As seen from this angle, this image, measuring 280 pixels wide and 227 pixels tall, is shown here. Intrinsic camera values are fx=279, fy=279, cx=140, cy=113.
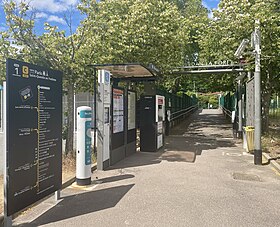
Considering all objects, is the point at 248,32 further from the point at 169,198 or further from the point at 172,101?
the point at 172,101

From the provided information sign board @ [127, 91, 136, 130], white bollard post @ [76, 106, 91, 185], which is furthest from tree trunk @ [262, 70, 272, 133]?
white bollard post @ [76, 106, 91, 185]

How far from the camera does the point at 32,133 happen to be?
3.90m

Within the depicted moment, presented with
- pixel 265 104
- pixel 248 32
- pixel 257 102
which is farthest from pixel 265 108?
pixel 257 102

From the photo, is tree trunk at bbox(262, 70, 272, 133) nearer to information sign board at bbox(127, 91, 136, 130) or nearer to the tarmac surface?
the tarmac surface

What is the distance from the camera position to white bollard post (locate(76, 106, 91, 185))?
553 cm

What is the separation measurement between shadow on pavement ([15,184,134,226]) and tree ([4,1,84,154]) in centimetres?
318

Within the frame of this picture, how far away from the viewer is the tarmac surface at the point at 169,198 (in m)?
3.98

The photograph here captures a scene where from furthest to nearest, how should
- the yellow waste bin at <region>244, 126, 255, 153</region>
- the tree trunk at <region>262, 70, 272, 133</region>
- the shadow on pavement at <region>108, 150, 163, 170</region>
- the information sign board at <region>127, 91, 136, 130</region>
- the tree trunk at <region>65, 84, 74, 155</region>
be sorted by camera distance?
1. the tree trunk at <region>262, 70, 272, 133</region>
2. the yellow waste bin at <region>244, 126, 255, 153</region>
3. the information sign board at <region>127, 91, 136, 130</region>
4. the tree trunk at <region>65, 84, 74, 155</region>
5. the shadow on pavement at <region>108, 150, 163, 170</region>

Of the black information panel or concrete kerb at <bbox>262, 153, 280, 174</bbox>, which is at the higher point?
the black information panel

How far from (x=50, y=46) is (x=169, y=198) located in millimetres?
5115

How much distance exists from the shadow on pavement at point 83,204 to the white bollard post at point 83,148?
50 cm

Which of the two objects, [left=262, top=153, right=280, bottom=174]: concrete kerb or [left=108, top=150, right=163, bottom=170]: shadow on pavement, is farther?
[left=108, top=150, right=163, bottom=170]: shadow on pavement

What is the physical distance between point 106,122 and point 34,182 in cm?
316

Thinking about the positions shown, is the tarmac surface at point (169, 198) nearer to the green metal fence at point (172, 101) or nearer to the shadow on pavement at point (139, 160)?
the shadow on pavement at point (139, 160)
